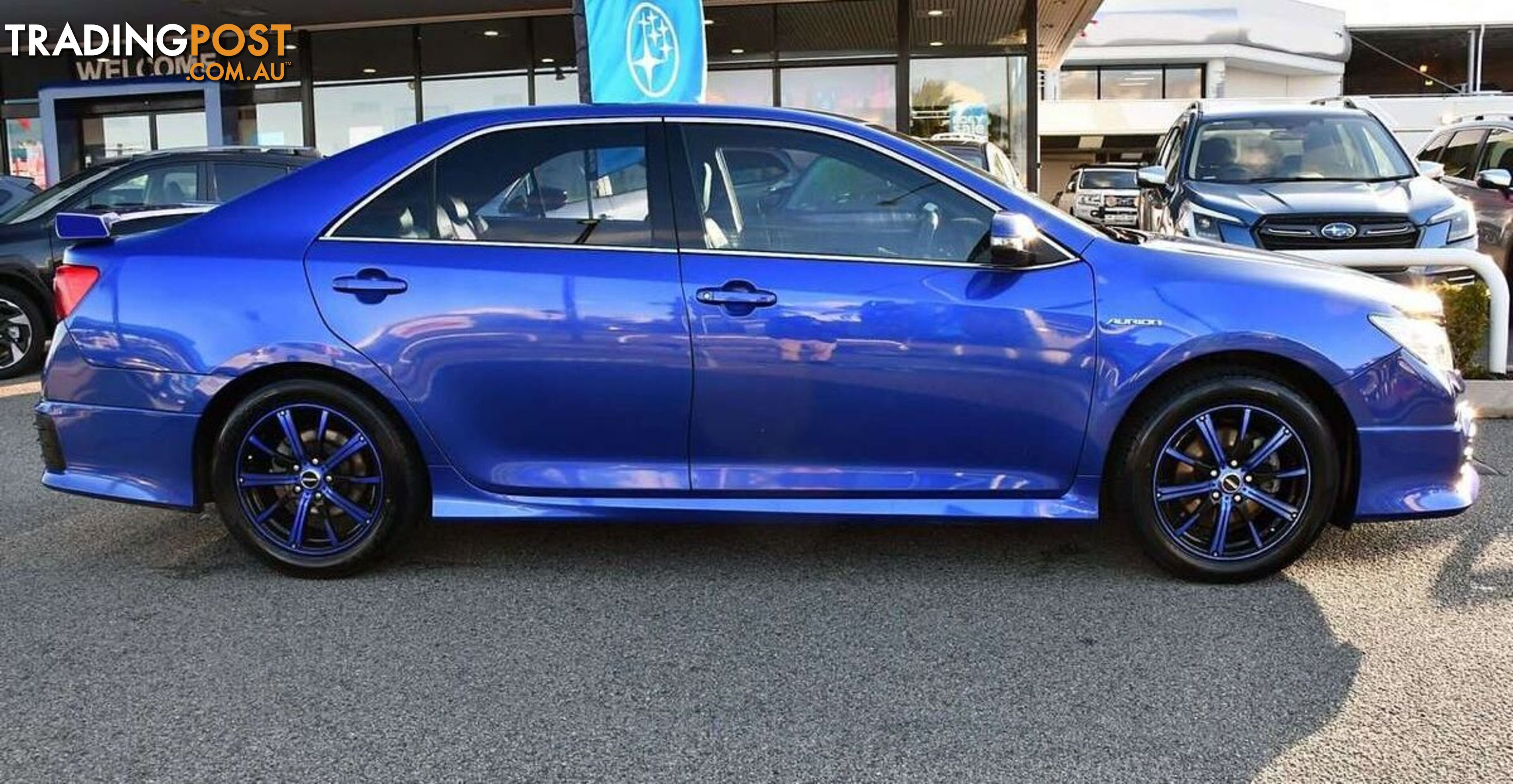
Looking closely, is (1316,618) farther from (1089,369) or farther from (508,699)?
(508,699)

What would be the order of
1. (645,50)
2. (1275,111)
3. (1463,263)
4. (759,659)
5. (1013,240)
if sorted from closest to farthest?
(759,659) < (1013,240) < (1463,263) < (645,50) < (1275,111)

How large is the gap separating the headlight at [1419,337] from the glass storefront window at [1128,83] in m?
42.8

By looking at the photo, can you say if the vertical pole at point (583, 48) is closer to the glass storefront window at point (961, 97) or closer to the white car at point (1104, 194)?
the glass storefront window at point (961, 97)

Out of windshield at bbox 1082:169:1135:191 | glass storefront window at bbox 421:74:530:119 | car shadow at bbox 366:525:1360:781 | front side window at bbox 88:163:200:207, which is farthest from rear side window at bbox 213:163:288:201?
windshield at bbox 1082:169:1135:191

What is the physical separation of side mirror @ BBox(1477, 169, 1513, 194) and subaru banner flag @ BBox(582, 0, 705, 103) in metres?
6.38

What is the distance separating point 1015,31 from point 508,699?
47.9 feet

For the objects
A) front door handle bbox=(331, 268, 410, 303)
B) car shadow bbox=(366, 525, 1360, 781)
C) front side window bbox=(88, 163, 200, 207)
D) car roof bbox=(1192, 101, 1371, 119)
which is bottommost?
car shadow bbox=(366, 525, 1360, 781)

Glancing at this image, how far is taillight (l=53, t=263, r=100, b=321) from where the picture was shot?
173 inches

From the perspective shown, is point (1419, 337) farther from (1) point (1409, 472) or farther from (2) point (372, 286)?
(2) point (372, 286)

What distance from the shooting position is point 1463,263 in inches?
281

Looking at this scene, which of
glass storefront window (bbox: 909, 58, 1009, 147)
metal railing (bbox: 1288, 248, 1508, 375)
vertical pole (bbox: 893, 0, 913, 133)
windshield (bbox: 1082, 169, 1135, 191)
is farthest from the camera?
windshield (bbox: 1082, 169, 1135, 191)

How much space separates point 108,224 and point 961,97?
13198 mm

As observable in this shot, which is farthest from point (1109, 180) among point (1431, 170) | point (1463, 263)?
point (1463, 263)

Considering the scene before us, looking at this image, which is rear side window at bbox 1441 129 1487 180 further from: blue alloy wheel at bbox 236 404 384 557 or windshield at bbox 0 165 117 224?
windshield at bbox 0 165 117 224
